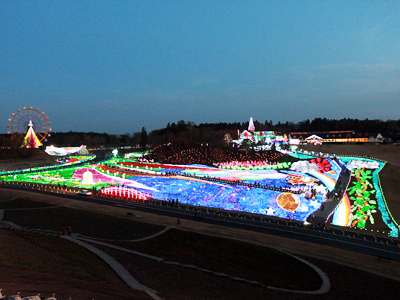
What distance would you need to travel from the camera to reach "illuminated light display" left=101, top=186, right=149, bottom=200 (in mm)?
43156

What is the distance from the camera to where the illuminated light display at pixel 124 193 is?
142 feet

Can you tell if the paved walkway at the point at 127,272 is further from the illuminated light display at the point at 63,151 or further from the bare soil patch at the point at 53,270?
the illuminated light display at the point at 63,151

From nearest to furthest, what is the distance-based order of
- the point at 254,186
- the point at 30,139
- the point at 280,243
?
the point at 280,243 < the point at 254,186 < the point at 30,139

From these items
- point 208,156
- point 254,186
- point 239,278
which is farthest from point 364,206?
point 208,156

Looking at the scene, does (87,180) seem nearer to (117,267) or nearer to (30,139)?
(117,267)

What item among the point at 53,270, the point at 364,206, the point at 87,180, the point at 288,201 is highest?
the point at 53,270

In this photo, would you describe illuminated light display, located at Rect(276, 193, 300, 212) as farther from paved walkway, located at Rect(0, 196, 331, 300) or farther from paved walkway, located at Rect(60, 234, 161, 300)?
paved walkway, located at Rect(60, 234, 161, 300)

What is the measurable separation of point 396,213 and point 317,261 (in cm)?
2174

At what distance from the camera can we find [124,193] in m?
44.9

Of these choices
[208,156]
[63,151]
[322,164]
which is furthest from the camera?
[63,151]

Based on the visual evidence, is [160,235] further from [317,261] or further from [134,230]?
[317,261]

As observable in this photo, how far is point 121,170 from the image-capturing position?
→ 60719mm

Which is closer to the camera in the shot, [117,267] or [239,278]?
[117,267]

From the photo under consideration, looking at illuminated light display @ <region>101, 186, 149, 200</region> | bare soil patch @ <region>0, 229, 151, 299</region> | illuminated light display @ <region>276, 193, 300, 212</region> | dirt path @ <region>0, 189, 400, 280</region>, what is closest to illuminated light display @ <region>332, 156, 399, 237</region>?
illuminated light display @ <region>276, 193, 300, 212</region>
